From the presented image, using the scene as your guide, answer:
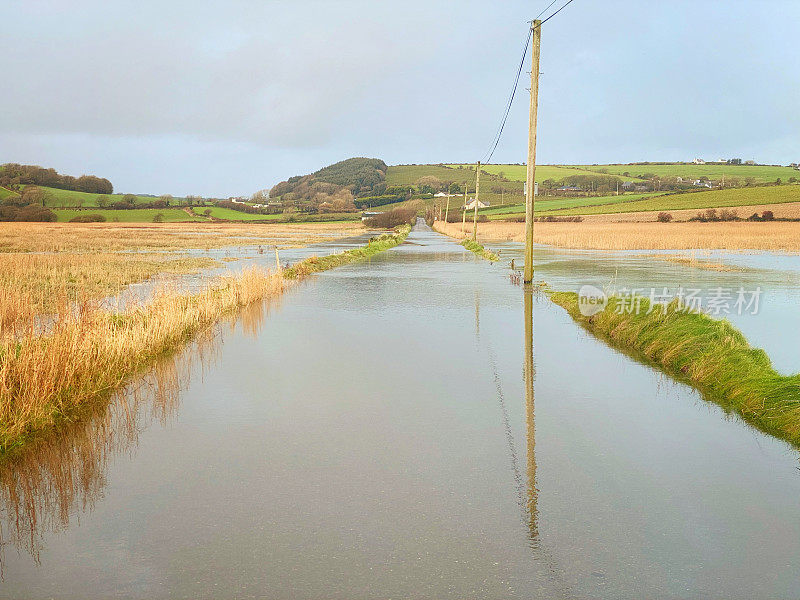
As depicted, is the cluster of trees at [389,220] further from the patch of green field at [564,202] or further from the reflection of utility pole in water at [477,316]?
the reflection of utility pole in water at [477,316]

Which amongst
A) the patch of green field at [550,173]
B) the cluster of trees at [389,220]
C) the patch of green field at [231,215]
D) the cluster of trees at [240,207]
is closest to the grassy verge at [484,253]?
the cluster of trees at [389,220]

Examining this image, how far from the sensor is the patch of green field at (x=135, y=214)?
406 feet

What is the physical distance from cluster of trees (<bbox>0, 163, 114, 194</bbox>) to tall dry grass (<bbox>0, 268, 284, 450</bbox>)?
149552 millimetres

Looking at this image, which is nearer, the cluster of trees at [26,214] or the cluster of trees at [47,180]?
the cluster of trees at [26,214]

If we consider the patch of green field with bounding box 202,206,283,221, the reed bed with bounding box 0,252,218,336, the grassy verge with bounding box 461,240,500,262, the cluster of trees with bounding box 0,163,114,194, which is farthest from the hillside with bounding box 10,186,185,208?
the grassy verge with bounding box 461,240,500,262

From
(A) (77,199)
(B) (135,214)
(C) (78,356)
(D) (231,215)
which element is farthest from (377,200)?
(C) (78,356)

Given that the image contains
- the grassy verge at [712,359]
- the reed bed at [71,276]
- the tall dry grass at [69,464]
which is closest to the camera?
the tall dry grass at [69,464]

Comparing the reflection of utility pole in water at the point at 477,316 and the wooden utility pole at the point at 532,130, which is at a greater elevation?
the wooden utility pole at the point at 532,130

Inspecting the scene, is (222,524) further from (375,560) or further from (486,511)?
(486,511)

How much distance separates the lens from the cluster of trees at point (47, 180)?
144750mm

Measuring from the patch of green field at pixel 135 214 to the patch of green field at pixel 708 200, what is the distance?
71120 mm

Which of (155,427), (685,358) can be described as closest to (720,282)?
(685,358)

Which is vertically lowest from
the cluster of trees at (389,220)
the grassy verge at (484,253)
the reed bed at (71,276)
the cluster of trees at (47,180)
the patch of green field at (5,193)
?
the reed bed at (71,276)

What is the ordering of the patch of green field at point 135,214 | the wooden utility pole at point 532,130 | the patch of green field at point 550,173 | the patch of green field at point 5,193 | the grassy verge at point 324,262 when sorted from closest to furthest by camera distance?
the wooden utility pole at point 532,130 → the grassy verge at point 324,262 → the patch of green field at point 135,214 → the patch of green field at point 5,193 → the patch of green field at point 550,173
